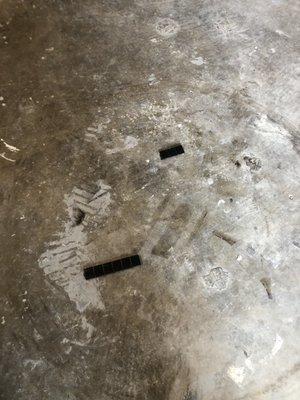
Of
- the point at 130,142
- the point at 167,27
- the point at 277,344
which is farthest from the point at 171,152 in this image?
the point at 277,344

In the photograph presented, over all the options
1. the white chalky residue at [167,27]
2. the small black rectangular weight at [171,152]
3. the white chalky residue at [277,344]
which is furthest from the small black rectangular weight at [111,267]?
the white chalky residue at [167,27]

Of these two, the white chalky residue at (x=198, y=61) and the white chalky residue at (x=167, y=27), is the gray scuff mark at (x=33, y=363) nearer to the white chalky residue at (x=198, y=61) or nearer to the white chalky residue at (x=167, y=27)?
the white chalky residue at (x=198, y=61)

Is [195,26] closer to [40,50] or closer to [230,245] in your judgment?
[40,50]

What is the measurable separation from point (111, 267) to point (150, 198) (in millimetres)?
677

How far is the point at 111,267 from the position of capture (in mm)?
2912

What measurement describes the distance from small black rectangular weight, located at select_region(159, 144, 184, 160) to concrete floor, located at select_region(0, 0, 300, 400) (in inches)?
2.1

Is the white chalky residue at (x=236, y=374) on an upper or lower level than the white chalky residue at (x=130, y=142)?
lower

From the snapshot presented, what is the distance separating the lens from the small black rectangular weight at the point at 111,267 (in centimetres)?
289

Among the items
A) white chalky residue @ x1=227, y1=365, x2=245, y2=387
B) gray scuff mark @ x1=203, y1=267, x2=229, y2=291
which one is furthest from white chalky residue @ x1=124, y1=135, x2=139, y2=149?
white chalky residue @ x1=227, y1=365, x2=245, y2=387

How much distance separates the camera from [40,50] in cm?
381

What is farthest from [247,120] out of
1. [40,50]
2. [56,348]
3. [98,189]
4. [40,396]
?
[40,396]

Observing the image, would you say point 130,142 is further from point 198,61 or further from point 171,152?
point 198,61

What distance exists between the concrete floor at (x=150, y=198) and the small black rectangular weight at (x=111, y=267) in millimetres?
54

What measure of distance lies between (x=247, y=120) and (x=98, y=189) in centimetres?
155
